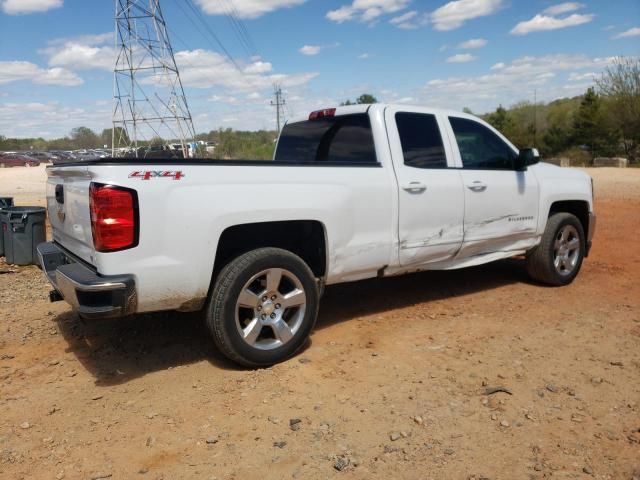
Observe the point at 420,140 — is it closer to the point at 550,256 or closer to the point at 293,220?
the point at 293,220

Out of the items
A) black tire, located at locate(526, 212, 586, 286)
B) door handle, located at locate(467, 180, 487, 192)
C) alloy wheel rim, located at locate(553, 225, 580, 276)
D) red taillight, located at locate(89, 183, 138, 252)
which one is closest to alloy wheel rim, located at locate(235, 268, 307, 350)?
red taillight, located at locate(89, 183, 138, 252)

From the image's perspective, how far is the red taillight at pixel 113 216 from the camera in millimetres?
3328

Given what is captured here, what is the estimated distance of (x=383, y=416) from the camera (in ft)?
10.9

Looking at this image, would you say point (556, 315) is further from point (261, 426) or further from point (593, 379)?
point (261, 426)

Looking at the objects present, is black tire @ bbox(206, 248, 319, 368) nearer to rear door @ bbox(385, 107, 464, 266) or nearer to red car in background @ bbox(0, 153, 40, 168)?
rear door @ bbox(385, 107, 464, 266)

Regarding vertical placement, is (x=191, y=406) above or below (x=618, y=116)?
below

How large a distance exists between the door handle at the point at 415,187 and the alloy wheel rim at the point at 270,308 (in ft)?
4.33

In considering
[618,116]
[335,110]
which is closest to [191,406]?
[335,110]

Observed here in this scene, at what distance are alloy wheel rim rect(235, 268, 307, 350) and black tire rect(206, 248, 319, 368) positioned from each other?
0.08ft

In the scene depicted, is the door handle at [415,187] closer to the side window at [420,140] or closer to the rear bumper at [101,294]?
the side window at [420,140]

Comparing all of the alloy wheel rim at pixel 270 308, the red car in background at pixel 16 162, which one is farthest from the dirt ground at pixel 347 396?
the red car in background at pixel 16 162

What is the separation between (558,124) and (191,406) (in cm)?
5017

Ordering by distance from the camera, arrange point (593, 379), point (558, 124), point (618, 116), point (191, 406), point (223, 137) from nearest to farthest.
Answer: point (191, 406)
point (593, 379)
point (618, 116)
point (223, 137)
point (558, 124)

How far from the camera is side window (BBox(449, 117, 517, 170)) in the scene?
535cm
